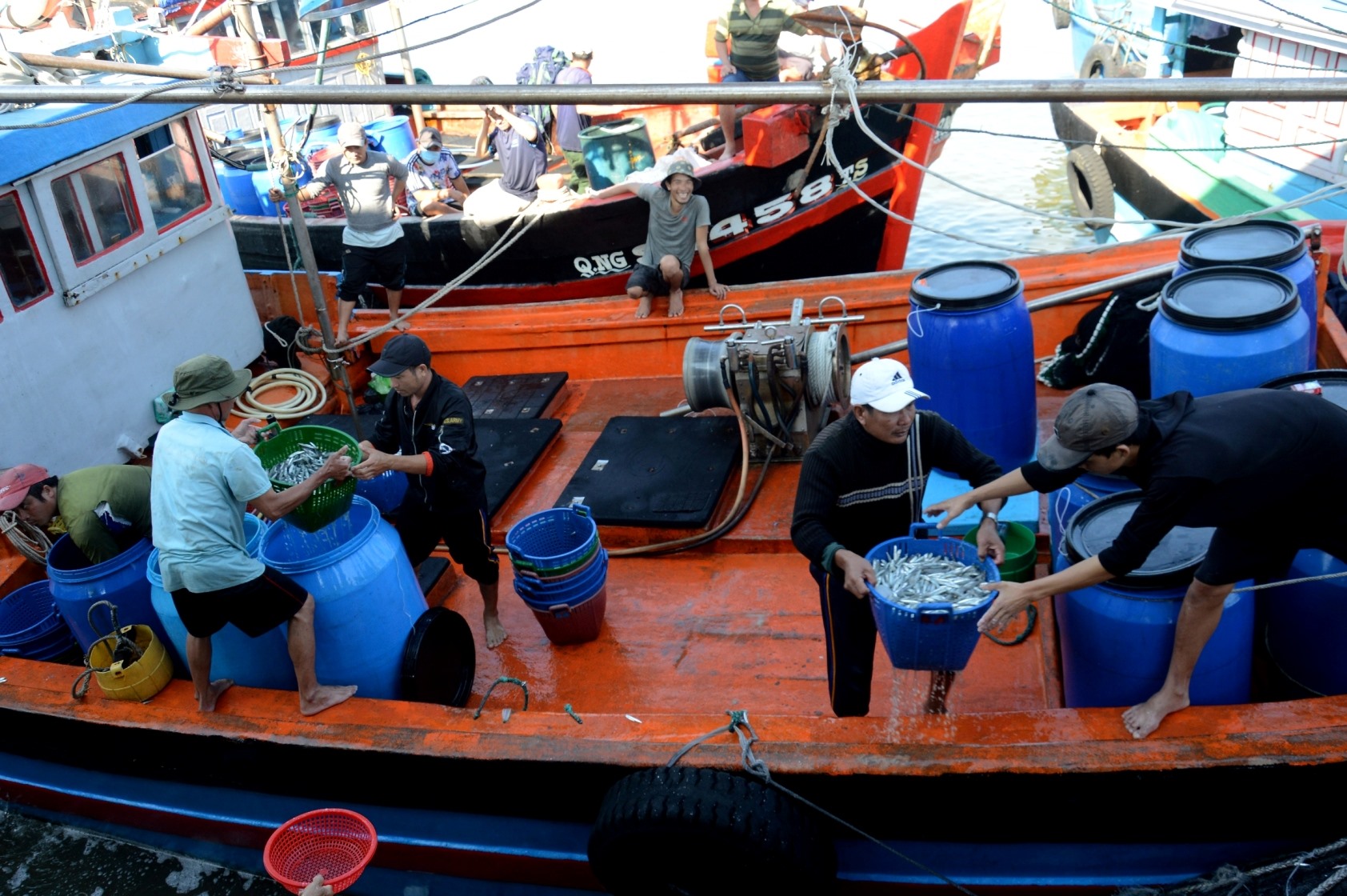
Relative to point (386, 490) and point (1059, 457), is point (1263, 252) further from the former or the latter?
point (386, 490)

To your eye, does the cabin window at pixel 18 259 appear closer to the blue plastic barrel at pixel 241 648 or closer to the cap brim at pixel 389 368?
the blue plastic barrel at pixel 241 648

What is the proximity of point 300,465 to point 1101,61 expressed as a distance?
14.1 m

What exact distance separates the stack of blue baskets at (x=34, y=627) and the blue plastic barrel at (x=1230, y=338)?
17.3 feet

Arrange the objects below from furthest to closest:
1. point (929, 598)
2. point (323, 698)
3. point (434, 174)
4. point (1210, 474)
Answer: point (434, 174)
point (323, 698)
point (929, 598)
point (1210, 474)

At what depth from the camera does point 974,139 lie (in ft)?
64.2

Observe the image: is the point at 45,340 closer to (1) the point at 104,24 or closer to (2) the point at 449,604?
(2) the point at 449,604

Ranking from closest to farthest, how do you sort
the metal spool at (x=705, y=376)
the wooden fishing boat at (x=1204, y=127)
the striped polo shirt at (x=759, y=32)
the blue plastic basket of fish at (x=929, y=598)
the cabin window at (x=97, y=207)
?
the blue plastic basket of fish at (x=929, y=598)
the metal spool at (x=705, y=376)
the cabin window at (x=97, y=207)
the striped polo shirt at (x=759, y=32)
the wooden fishing boat at (x=1204, y=127)

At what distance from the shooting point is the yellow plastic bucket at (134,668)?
4250mm

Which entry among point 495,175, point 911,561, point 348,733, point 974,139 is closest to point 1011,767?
point 911,561

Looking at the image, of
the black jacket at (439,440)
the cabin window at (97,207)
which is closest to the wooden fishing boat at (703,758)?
the black jacket at (439,440)

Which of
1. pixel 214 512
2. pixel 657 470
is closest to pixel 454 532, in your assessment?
pixel 214 512

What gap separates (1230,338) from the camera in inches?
162

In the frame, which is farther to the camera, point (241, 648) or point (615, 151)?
point (615, 151)

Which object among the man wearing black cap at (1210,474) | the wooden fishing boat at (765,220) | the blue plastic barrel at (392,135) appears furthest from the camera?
the blue plastic barrel at (392,135)
